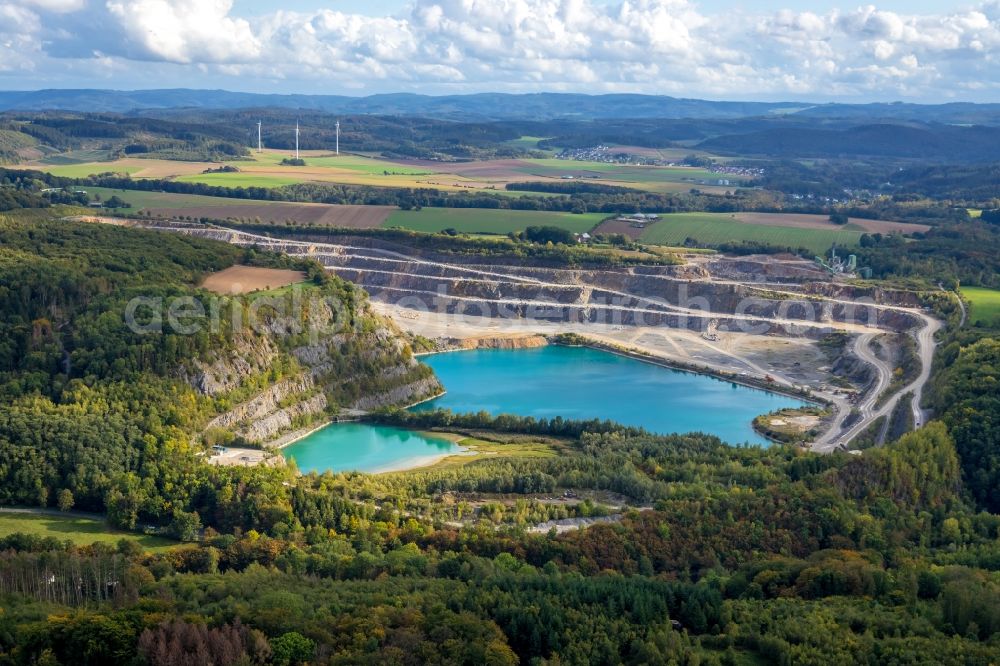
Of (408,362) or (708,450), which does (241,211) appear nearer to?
(408,362)

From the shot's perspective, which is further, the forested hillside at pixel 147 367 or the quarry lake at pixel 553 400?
the quarry lake at pixel 553 400

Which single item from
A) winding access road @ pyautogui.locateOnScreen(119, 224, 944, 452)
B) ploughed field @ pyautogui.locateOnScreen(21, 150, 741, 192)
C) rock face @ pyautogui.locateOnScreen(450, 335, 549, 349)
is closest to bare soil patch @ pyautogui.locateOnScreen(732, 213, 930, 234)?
winding access road @ pyautogui.locateOnScreen(119, 224, 944, 452)

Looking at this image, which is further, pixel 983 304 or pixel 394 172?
pixel 394 172

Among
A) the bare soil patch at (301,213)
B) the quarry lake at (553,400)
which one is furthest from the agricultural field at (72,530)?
the bare soil patch at (301,213)

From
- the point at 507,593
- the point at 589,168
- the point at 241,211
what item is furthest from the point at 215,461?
the point at 589,168

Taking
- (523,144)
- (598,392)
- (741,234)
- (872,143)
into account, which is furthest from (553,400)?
(872,143)

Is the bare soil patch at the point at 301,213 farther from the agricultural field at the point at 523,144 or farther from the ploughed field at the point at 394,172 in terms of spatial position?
the agricultural field at the point at 523,144

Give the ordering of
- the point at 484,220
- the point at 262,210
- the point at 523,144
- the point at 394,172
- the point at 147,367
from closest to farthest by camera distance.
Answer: the point at 147,367 → the point at 484,220 → the point at 262,210 → the point at 394,172 → the point at 523,144

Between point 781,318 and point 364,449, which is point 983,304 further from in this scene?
point 364,449
